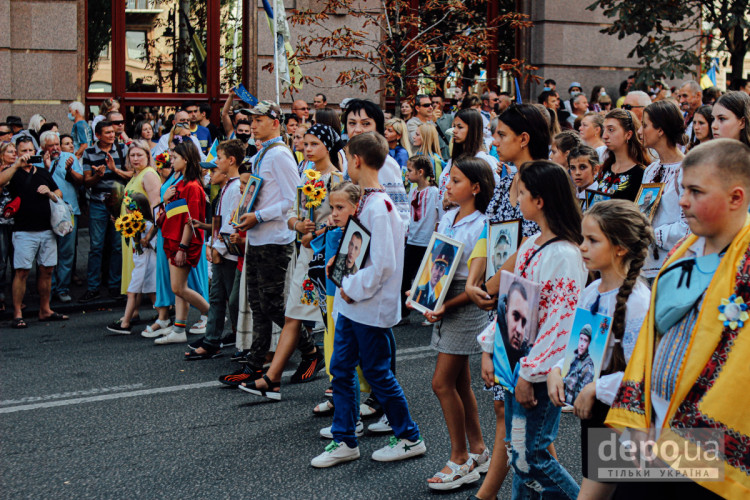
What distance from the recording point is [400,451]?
5324 millimetres

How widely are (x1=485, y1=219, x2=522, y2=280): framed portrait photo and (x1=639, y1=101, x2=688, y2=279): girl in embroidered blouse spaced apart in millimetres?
1633

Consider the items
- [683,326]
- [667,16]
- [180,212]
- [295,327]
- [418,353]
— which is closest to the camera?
[683,326]

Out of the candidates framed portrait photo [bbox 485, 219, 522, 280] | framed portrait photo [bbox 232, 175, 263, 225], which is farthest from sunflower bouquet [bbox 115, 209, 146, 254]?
framed portrait photo [bbox 485, 219, 522, 280]

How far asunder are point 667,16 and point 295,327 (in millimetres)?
10032

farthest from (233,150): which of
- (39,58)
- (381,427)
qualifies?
(39,58)

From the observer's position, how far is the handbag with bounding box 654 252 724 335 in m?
2.78

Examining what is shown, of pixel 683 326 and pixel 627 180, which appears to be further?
pixel 627 180

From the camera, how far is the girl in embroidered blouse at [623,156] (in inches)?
241

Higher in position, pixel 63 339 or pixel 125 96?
pixel 125 96

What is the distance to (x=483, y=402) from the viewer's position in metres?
6.45

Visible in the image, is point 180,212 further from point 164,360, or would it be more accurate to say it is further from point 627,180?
point 627,180

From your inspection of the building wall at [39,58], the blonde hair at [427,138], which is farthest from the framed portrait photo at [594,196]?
the building wall at [39,58]

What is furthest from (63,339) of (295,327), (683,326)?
(683,326)

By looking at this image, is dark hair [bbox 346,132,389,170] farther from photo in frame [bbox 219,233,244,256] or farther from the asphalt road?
photo in frame [bbox 219,233,244,256]
